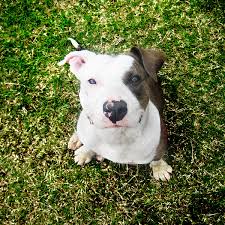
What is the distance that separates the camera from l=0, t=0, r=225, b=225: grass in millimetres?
4664

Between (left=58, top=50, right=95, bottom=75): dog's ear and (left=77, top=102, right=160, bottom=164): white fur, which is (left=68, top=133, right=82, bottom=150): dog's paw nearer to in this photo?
(left=77, top=102, right=160, bottom=164): white fur

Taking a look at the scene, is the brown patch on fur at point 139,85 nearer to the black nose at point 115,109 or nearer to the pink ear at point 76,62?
the black nose at point 115,109

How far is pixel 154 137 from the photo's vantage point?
13.2 ft

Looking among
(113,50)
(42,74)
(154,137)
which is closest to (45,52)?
(42,74)

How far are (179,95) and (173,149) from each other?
1.87ft

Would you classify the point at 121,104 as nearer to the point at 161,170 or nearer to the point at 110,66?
the point at 110,66

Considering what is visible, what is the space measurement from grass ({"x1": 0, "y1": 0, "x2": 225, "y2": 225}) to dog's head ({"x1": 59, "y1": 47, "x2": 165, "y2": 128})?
125 cm

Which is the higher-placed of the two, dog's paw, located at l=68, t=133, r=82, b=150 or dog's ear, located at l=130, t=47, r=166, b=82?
dog's ear, located at l=130, t=47, r=166, b=82

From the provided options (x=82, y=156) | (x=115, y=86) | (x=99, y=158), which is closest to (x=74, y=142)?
(x=82, y=156)

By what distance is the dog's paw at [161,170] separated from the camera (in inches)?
182

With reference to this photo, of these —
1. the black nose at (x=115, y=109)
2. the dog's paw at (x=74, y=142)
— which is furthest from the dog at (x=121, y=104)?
the dog's paw at (x=74, y=142)

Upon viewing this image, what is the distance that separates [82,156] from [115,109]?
58.4 inches

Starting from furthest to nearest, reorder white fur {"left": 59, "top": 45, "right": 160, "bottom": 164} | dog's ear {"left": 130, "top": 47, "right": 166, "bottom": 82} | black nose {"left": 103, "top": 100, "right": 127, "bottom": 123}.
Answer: dog's ear {"left": 130, "top": 47, "right": 166, "bottom": 82} < white fur {"left": 59, "top": 45, "right": 160, "bottom": 164} < black nose {"left": 103, "top": 100, "right": 127, "bottom": 123}

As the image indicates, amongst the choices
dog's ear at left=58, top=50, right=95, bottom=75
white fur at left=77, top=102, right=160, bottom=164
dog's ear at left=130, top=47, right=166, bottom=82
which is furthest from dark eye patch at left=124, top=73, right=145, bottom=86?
dog's ear at left=58, top=50, right=95, bottom=75
